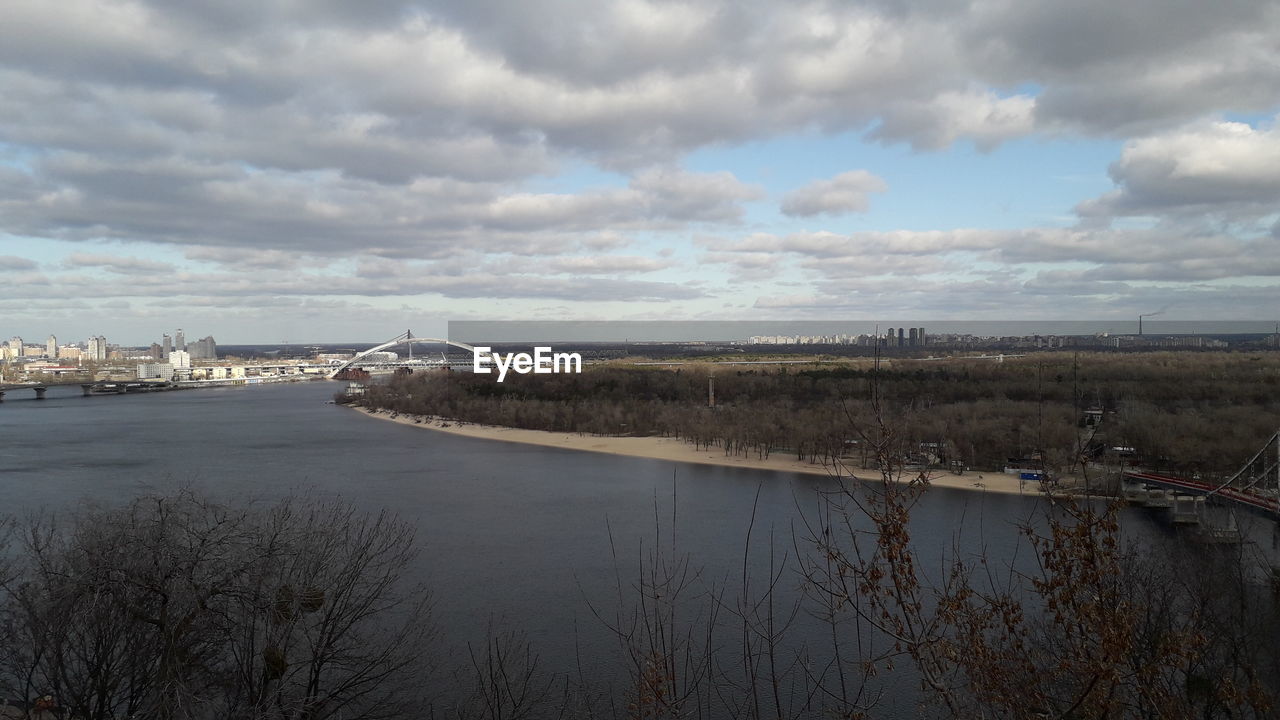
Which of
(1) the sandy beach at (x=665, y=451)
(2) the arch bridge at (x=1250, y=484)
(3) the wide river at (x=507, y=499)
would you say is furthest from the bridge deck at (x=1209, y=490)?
(3) the wide river at (x=507, y=499)

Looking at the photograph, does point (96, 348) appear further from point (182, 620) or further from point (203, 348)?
point (182, 620)

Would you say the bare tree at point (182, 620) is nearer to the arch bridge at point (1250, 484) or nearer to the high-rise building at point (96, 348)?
the arch bridge at point (1250, 484)

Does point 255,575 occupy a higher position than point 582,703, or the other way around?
point 255,575

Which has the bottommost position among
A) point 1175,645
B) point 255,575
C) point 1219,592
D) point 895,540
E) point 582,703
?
point 582,703

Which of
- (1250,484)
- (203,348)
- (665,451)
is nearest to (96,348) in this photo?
(203,348)

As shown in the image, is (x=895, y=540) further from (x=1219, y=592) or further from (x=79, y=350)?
(x=79, y=350)

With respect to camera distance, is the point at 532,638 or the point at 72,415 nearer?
the point at 532,638

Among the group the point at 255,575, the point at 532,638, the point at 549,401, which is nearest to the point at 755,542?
the point at 532,638
